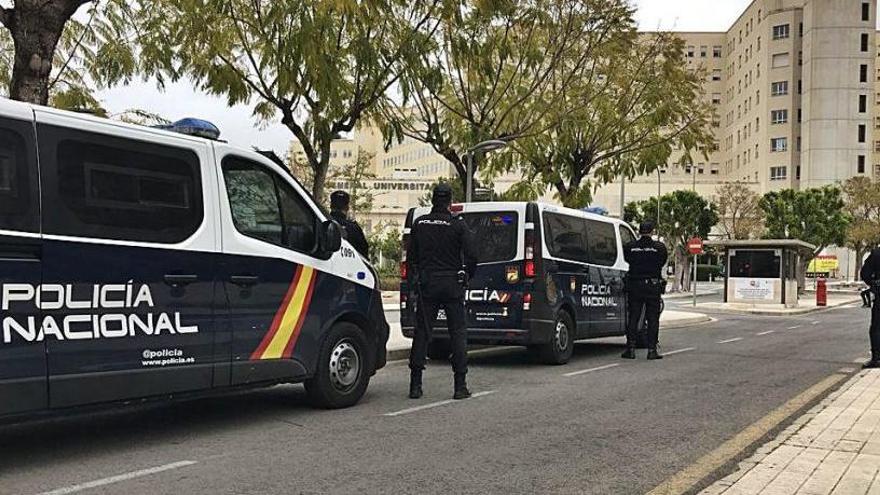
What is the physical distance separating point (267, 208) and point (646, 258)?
6.58m

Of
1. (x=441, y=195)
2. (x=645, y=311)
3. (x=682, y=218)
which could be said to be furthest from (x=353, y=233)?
(x=682, y=218)

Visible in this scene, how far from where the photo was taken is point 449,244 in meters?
8.14

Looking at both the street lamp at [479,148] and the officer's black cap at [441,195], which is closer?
the officer's black cap at [441,195]

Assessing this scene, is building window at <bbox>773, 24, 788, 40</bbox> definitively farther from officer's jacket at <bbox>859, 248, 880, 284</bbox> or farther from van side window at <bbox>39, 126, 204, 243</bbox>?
van side window at <bbox>39, 126, 204, 243</bbox>

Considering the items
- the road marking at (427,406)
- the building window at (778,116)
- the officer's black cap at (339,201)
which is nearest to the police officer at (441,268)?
the road marking at (427,406)

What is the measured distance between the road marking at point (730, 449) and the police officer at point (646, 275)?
9.45 feet

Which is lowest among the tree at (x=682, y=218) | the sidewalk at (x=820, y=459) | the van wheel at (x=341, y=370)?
the sidewalk at (x=820, y=459)

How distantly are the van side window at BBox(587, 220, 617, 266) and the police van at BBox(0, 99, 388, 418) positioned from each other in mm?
5414

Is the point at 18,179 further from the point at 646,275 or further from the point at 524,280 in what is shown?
the point at 646,275

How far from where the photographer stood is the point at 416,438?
256 inches

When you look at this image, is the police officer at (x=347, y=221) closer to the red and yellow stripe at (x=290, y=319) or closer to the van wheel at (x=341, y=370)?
the van wheel at (x=341, y=370)

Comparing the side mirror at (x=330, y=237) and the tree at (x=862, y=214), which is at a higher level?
the tree at (x=862, y=214)

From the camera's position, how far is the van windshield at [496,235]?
1081 centimetres

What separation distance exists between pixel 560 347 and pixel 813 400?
3557mm
